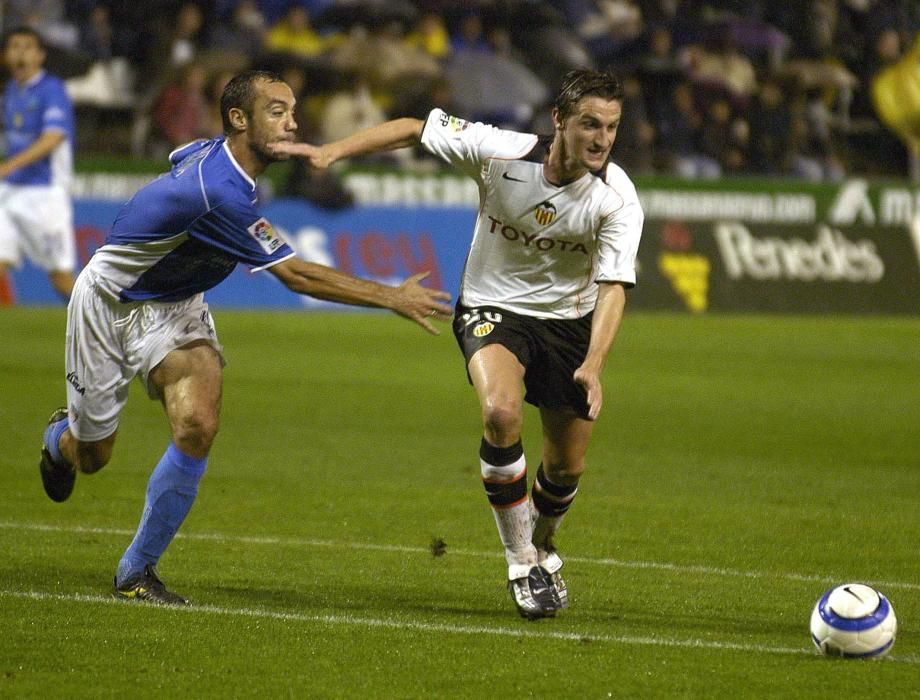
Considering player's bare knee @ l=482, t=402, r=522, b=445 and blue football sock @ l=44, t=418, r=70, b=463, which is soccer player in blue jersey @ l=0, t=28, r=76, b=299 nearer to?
blue football sock @ l=44, t=418, r=70, b=463

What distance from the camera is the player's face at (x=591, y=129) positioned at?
20.1 ft

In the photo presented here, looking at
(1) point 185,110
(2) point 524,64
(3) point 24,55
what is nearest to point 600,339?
(3) point 24,55

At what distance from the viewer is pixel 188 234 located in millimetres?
6238

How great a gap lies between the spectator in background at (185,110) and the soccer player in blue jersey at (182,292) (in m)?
14.2

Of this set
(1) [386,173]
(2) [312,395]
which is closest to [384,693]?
(2) [312,395]

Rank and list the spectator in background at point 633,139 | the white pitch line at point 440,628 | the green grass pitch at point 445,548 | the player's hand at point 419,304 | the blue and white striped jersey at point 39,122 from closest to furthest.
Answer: the green grass pitch at point 445,548 → the white pitch line at point 440,628 → the player's hand at point 419,304 → the blue and white striped jersey at point 39,122 → the spectator in background at point 633,139

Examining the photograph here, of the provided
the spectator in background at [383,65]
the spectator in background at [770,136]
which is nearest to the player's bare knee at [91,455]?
the spectator in background at [383,65]

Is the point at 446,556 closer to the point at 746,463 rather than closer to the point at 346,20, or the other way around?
the point at 746,463

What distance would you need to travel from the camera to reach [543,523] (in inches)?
270

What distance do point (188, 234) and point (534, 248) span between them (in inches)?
53.1

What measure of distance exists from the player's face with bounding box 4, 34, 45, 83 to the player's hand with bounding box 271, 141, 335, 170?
810 centimetres

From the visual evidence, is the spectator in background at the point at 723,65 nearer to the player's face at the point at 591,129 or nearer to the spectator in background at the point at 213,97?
the spectator in background at the point at 213,97

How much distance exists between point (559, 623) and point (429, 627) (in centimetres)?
48

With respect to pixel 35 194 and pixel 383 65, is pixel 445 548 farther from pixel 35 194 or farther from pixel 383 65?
pixel 383 65
